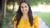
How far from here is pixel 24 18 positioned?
4.09 feet

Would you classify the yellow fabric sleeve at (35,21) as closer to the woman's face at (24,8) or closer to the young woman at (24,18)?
the young woman at (24,18)

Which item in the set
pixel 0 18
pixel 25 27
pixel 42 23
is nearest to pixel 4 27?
pixel 0 18

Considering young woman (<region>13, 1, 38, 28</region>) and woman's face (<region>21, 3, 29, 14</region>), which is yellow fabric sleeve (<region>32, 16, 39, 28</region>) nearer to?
young woman (<region>13, 1, 38, 28</region>)

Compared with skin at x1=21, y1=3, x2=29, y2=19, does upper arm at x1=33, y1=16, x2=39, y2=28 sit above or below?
below

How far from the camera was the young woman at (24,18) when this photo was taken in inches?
47.6

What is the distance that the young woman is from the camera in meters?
1.21

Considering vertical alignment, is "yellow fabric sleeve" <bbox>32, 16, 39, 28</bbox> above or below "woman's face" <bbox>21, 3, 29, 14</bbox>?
below

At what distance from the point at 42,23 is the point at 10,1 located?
0.39 m

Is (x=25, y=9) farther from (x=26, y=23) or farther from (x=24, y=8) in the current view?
(x=26, y=23)

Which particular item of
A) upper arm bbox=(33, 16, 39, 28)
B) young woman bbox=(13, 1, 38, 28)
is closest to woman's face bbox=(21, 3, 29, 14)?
young woman bbox=(13, 1, 38, 28)

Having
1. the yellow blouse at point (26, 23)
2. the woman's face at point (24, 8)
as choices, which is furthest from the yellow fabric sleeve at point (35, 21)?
the woman's face at point (24, 8)

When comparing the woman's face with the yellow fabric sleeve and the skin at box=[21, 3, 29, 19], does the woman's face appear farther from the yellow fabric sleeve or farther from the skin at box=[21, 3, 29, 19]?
the yellow fabric sleeve

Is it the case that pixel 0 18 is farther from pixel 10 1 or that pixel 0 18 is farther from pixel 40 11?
pixel 40 11

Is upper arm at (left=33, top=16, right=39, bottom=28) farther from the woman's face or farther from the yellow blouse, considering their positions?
the woman's face
